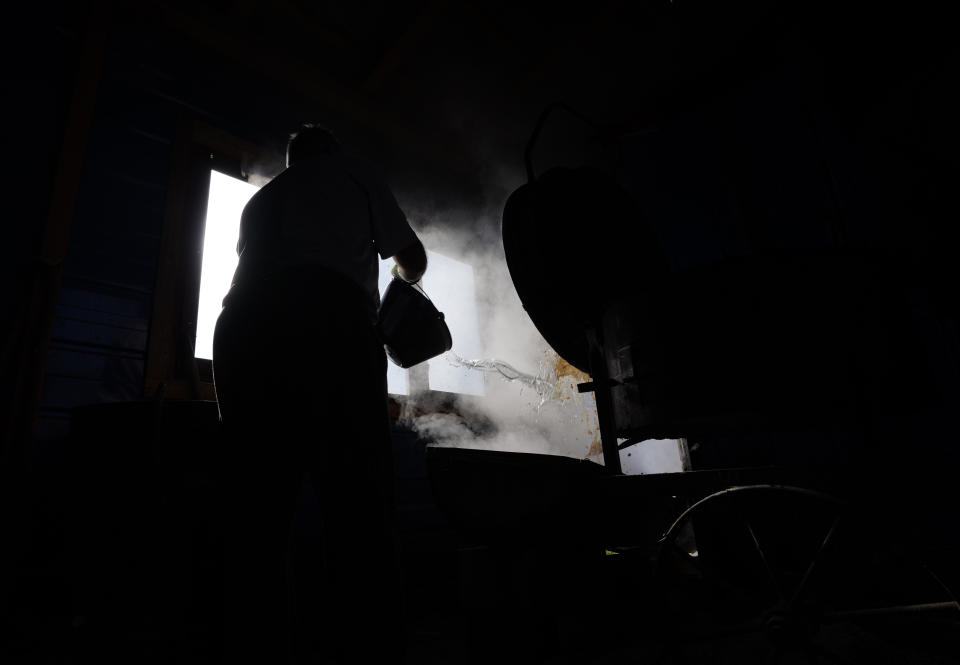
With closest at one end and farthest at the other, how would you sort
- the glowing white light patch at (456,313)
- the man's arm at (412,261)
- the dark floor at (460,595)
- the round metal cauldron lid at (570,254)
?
the dark floor at (460,595)
the round metal cauldron lid at (570,254)
the man's arm at (412,261)
the glowing white light patch at (456,313)

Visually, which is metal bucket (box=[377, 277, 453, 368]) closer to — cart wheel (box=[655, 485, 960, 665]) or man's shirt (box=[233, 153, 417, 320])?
man's shirt (box=[233, 153, 417, 320])

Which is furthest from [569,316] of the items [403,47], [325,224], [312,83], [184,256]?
[312,83]

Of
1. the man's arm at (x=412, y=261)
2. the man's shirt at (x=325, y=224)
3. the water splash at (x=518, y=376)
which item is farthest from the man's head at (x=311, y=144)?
the water splash at (x=518, y=376)

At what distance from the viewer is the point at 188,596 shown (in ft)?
5.24

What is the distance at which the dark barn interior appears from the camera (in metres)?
1.06

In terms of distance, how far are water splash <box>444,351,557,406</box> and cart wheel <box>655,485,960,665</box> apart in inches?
70.4

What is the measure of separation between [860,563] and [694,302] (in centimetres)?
61

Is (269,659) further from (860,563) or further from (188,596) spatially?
(860,563)

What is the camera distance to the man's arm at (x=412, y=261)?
1.63m

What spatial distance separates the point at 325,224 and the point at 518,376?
2902 mm

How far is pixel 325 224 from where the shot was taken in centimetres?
138

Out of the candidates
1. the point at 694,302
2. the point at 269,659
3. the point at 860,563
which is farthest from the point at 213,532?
the point at 860,563

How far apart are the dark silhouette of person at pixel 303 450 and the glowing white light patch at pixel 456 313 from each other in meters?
2.44

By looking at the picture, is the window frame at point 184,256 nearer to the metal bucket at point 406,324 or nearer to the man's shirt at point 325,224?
the man's shirt at point 325,224
